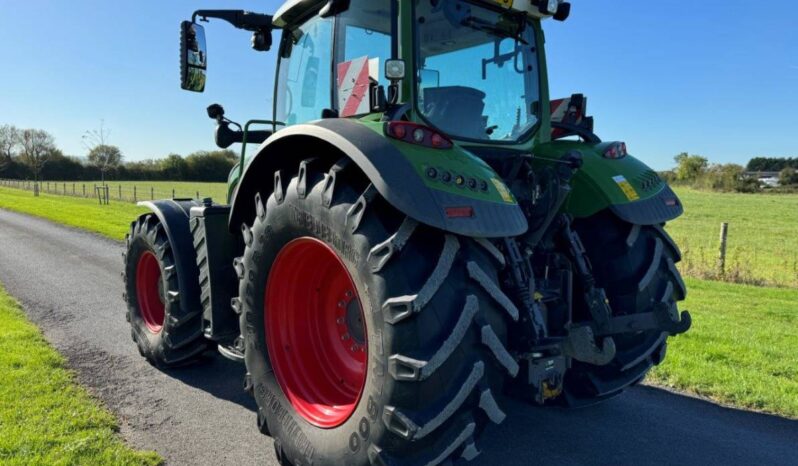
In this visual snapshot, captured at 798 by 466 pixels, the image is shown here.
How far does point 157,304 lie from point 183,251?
100 centimetres

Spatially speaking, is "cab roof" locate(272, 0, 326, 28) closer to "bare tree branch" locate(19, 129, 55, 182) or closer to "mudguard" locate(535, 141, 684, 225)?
"mudguard" locate(535, 141, 684, 225)

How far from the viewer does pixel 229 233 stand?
382cm

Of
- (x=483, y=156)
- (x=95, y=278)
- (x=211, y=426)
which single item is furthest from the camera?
(x=95, y=278)

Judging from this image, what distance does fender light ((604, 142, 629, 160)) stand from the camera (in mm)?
3561

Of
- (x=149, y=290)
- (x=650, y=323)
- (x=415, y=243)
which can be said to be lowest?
(x=149, y=290)

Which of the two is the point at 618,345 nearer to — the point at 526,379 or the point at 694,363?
the point at 526,379

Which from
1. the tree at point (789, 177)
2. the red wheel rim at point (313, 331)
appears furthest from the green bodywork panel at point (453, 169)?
the tree at point (789, 177)

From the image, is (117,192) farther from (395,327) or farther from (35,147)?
(395,327)

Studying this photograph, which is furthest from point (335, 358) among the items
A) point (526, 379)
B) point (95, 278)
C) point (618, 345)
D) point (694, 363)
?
point (95, 278)

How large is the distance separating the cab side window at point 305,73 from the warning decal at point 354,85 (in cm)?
13

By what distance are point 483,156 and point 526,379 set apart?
1298mm

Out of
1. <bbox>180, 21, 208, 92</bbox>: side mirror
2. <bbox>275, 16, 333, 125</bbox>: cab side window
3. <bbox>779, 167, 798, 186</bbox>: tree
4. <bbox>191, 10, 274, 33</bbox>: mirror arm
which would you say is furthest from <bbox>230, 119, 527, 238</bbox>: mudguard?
<bbox>779, 167, 798, 186</bbox>: tree

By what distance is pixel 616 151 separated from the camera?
3594 millimetres

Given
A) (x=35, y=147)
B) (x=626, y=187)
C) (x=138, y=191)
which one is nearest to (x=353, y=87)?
(x=626, y=187)
